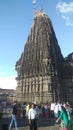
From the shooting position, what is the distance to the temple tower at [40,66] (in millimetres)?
72312

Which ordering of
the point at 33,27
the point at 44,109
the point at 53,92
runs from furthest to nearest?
1. the point at 33,27
2. the point at 53,92
3. the point at 44,109

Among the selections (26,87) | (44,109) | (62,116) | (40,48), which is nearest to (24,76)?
(26,87)

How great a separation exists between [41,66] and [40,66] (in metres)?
0.26

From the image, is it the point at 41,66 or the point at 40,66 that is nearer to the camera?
the point at 41,66

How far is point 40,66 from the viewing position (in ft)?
243

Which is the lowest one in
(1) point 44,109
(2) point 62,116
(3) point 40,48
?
(2) point 62,116

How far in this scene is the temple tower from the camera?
72312 mm

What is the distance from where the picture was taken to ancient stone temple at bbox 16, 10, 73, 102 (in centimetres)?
7238

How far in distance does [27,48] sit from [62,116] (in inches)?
2494

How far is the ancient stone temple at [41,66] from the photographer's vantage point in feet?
237

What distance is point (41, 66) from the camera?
74.0 metres

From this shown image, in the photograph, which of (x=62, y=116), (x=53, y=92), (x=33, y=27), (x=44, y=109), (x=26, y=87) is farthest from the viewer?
(x=33, y=27)

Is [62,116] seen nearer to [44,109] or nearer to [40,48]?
[44,109]

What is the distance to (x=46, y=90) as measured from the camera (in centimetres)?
7150
